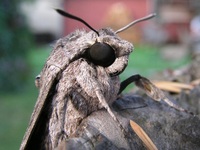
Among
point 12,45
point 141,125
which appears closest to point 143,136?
point 141,125

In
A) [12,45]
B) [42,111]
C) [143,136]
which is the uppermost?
[12,45]

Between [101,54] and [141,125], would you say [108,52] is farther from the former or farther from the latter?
[141,125]

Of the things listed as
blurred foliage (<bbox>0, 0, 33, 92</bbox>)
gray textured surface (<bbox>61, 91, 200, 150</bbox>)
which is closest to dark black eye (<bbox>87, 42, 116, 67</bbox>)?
gray textured surface (<bbox>61, 91, 200, 150</bbox>)

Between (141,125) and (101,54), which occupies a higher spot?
(101,54)

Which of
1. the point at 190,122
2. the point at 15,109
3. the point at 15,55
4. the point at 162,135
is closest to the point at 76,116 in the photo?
the point at 162,135

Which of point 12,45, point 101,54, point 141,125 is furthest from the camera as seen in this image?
point 12,45

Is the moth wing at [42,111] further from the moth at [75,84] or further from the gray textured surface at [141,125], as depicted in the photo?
the gray textured surface at [141,125]

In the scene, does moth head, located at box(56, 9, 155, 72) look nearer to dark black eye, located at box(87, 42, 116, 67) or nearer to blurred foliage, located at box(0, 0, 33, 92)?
dark black eye, located at box(87, 42, 116, 67)
